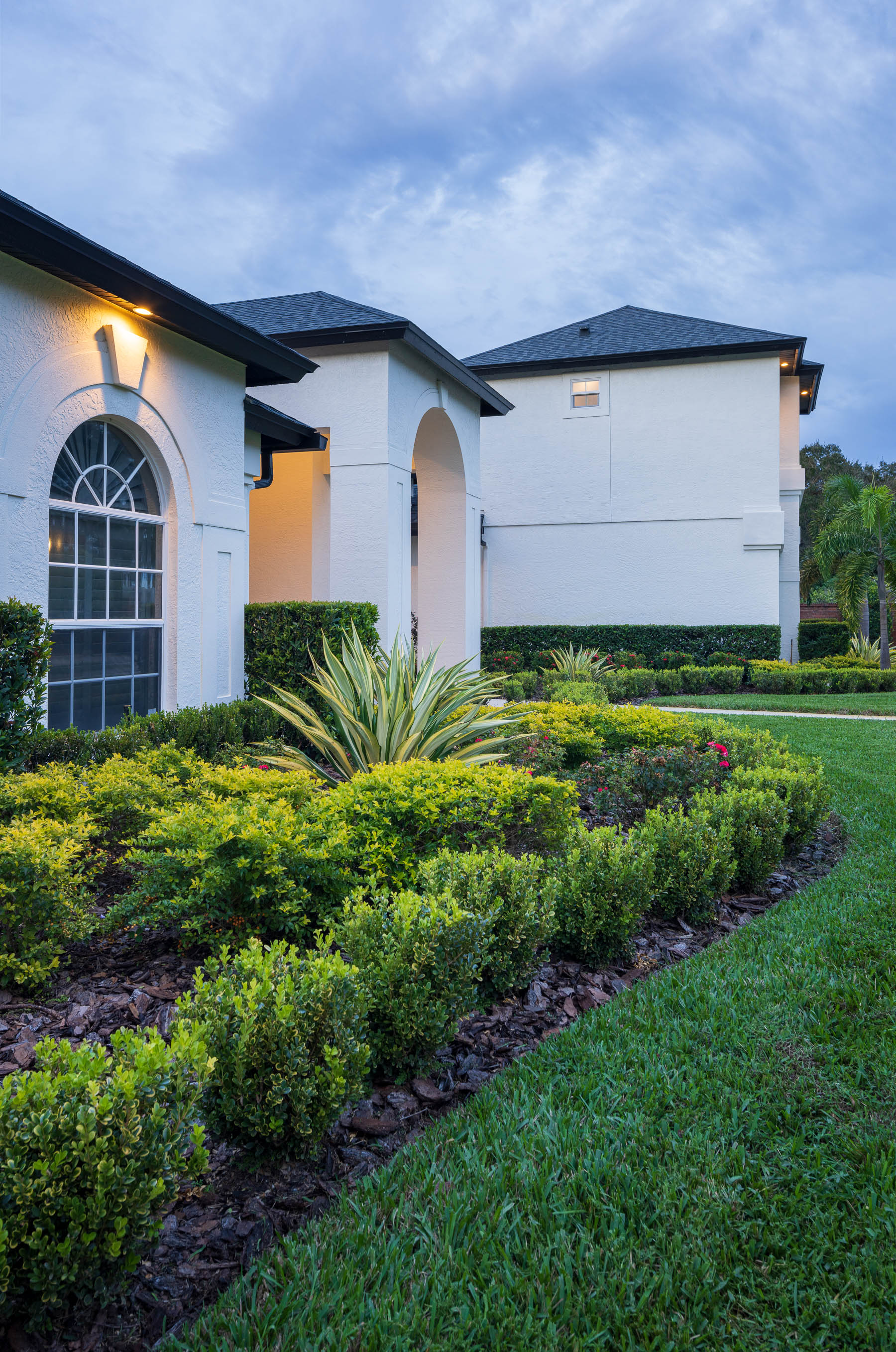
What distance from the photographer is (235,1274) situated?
1.83 metres

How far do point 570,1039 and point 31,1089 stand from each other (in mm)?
1767

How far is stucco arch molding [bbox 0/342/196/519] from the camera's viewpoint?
5887 mm

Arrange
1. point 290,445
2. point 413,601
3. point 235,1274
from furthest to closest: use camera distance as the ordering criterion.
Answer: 1. point 413,601
2. point 290,445
3. point 235,1274

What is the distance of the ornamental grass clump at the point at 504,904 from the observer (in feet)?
9.93

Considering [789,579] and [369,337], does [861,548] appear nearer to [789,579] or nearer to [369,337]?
[789,579]

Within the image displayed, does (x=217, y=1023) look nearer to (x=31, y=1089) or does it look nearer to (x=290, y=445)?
(x=31, y=1089)

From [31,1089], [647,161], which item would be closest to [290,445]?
[31,1089]

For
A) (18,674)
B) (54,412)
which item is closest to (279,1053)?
(18,674)

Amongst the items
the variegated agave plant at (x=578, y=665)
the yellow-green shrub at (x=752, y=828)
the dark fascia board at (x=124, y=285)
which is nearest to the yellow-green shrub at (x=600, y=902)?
the yellow-green shrub at (x=752, y=828)

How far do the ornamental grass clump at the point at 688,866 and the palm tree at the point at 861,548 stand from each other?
17.6 meters

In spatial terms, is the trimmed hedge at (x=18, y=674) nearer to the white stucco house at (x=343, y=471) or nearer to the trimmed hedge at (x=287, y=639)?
the white stucco house at (x=343, y=471)

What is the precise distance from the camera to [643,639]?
20297 millimetres

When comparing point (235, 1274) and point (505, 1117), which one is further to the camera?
point (505, 1117)

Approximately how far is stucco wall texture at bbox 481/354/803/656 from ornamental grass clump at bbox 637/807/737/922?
17.2 m
